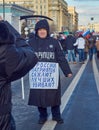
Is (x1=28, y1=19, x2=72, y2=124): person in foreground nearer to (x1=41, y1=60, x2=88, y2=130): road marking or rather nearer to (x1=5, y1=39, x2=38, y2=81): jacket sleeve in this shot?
(x1=41, y1=60, x2=88, y2=130): road marking

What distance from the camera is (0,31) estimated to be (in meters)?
3.88

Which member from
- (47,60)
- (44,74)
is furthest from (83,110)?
(47,60)

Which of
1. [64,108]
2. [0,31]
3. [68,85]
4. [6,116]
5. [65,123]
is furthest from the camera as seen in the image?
[68,85]

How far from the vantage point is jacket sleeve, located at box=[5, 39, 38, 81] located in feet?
12.9

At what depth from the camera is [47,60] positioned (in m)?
7.71

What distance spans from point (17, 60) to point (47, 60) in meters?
3.78

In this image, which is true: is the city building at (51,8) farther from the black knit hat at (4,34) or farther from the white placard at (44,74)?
the black knit hat at (4,34)

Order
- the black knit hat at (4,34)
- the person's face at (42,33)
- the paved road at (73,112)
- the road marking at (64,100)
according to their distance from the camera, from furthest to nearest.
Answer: the paved road at (73,112) → the road marking at (64,100) → the person's face at (42,33) → the black knit hat at (4,34)

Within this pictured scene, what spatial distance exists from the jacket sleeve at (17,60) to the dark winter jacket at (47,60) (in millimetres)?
3550

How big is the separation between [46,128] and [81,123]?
29.9 inches

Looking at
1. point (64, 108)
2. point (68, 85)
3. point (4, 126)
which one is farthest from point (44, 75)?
point (68, 85)

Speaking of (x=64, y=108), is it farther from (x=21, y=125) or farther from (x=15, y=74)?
(x=15, y=74)

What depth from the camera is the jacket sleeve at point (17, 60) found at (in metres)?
3.93

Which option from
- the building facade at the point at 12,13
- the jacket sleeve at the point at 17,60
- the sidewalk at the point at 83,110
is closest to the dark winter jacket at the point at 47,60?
the sidewalk at the point at 83,110
